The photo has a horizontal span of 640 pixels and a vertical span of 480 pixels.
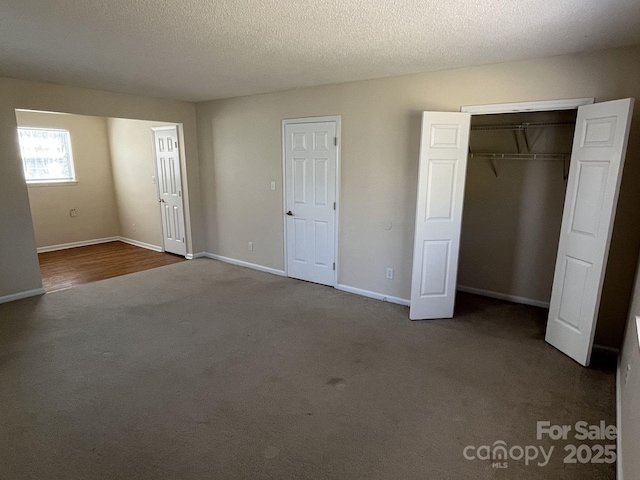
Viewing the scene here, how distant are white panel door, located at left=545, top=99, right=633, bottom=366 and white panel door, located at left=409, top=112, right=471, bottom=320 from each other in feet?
2.87

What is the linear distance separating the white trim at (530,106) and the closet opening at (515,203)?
57 centimetres

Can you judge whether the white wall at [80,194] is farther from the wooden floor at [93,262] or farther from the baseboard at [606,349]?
the baseboard at [606,349]

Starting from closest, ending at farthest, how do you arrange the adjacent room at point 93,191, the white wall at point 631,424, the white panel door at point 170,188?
1. the white wall at point 631,424
2. the white panel door at point 170,188
3. the adjacent room at point 93,191

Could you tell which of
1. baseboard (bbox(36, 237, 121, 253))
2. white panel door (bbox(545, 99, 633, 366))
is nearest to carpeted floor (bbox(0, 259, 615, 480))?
white panel door (bbox(545, 99, 633, 366))

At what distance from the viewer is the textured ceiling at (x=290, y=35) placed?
211cm

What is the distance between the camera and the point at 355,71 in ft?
11.8

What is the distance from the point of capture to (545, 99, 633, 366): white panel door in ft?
8.40

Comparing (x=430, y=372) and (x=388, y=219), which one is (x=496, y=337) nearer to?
(x=430, y=372)

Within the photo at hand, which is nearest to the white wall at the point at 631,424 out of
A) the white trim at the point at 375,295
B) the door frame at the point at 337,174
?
the white trim at the point at 375,295

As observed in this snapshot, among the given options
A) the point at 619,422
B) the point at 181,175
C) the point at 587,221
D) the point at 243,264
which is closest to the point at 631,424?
the point at 619,422

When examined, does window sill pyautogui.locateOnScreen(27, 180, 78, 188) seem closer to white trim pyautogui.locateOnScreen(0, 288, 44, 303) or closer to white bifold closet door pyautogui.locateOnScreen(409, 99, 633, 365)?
white trim pyautogui.locateOnScreen(0, 288, 44, 303)

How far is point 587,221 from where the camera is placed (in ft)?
9.06

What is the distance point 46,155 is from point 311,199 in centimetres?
508

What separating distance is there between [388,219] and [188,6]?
9.00ft
